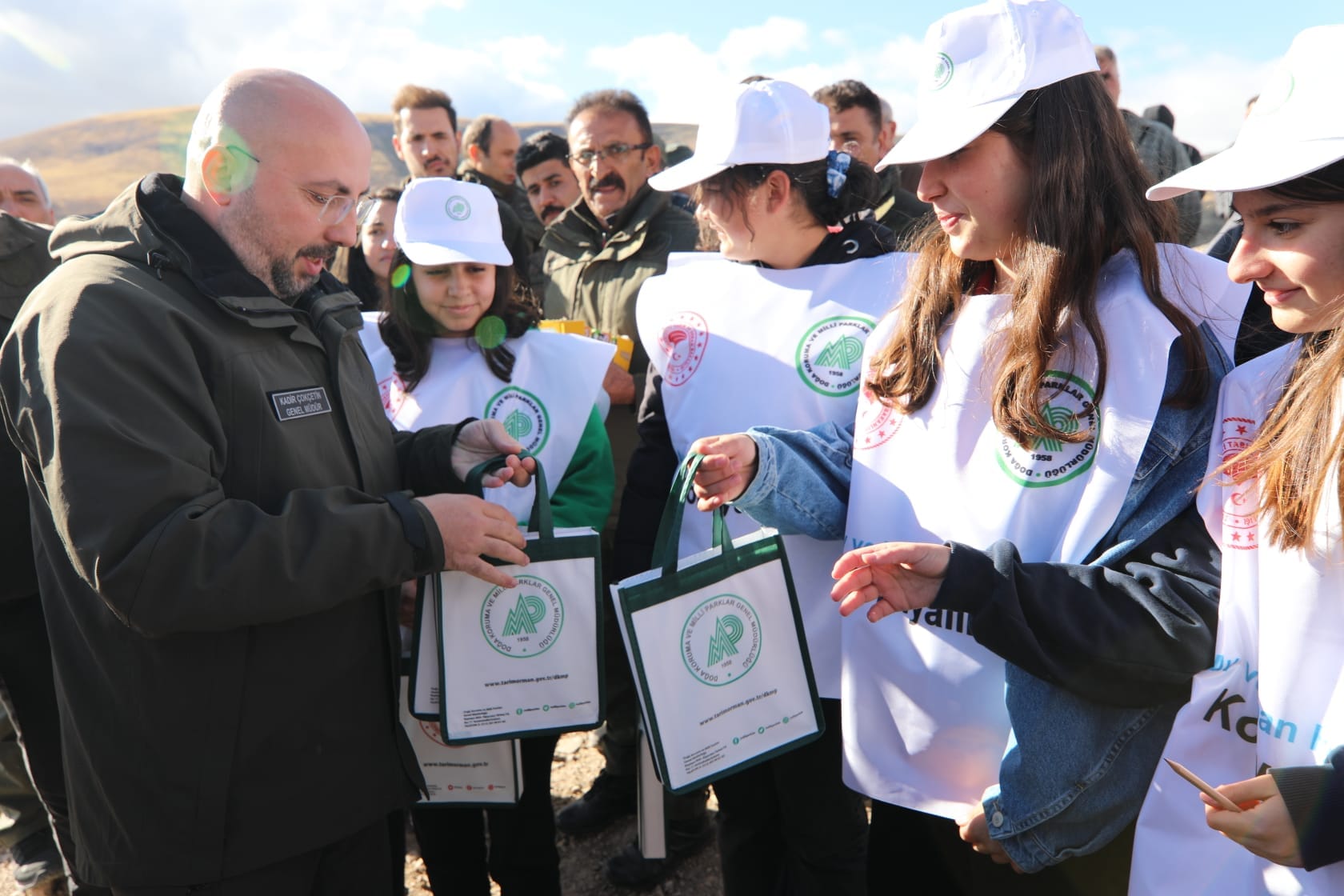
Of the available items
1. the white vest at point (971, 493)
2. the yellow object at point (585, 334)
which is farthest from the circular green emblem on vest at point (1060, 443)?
the yellow object at point (585, 334)

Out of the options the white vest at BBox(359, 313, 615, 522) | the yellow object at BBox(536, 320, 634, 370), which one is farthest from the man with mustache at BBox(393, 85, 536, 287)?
the white vest at BBox(359, 313, 615, 522)

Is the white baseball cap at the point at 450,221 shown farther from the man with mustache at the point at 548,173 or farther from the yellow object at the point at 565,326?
the man with mustache at the point at 548,173

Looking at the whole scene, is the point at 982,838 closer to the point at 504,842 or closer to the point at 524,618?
the point at 524,618

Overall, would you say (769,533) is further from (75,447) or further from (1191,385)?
(75,447)

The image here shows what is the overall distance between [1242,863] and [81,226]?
2438mm

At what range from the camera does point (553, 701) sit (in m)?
2.14

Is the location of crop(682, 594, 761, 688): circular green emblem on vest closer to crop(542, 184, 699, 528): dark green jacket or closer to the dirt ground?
the dirt ground

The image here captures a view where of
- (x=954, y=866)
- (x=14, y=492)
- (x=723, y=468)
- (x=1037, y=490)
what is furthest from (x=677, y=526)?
(x=14, y=492)

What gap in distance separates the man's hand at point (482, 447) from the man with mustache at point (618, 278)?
104 centimetres

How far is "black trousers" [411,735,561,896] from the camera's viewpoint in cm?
267

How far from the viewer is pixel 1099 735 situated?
1.71 metres

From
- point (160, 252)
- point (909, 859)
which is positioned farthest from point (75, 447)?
point (909, 859)

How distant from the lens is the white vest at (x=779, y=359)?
2.40 meters

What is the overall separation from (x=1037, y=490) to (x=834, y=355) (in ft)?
2.60
